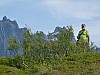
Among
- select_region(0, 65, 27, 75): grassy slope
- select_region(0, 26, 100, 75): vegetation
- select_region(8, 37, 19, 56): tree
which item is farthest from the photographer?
select_region(8, 37, 19, 56): tree

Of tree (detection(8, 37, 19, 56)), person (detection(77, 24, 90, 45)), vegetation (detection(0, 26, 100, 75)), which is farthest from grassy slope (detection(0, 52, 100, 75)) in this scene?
tree (detection(8, 37, 19, 56))

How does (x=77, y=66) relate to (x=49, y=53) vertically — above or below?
below

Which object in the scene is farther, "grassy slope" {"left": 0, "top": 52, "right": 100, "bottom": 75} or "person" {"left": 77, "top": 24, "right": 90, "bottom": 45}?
"person" {"left": 77, "top": 24, "right": 90, "bottom": 45}

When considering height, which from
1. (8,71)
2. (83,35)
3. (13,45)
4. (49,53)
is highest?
(83,35)

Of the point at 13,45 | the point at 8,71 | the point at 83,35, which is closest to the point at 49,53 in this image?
the point at 13,45

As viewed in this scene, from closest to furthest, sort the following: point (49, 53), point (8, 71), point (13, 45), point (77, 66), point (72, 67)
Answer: point (72, 67)
point (77, 66)
point (8, 71)
point (49, 53)
point (13, 45)

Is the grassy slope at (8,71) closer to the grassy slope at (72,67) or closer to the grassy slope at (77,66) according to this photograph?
the grassy slope at (72,67)

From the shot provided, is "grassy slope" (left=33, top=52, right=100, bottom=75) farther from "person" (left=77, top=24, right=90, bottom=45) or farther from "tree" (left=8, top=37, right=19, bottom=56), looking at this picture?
"tree" (left=8, top=37, right=19, bottom=56)

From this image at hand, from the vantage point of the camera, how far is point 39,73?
13.6 metres

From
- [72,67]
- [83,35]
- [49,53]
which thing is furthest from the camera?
[49,53]

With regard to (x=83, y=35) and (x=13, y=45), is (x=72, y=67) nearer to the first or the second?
(x=83, y=35)

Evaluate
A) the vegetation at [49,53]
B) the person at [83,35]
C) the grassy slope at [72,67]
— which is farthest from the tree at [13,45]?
the person at [83,35]

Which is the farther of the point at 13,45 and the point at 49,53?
the point at 13,45

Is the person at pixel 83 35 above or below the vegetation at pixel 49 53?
above
